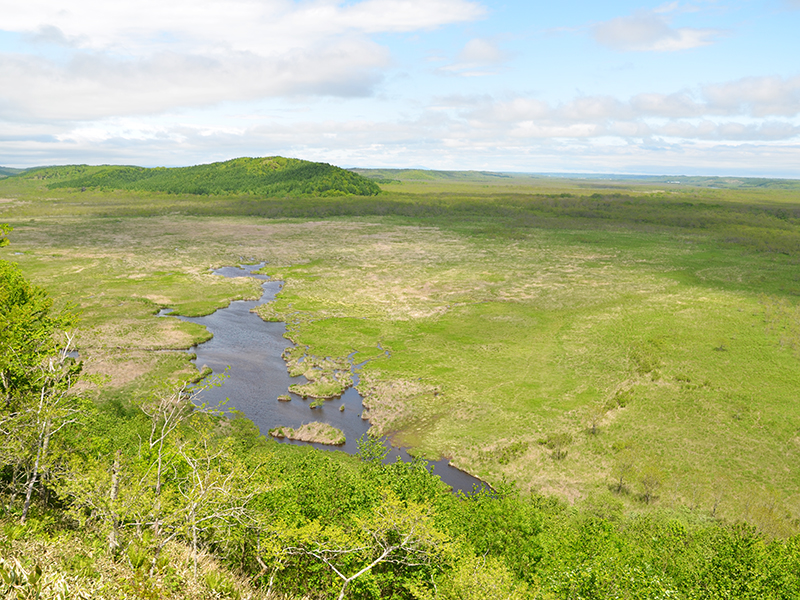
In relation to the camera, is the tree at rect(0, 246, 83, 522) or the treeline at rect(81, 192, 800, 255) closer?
the tree at rect(0, 246, 83, 522)

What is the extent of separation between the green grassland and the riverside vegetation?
1.30ft

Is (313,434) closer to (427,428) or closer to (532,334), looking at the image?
(427,428)

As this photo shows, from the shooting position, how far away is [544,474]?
3869 centimetres

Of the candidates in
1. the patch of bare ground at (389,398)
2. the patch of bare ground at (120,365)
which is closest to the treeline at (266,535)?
the patch of bare ground at (389,398)

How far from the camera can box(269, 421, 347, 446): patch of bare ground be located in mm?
42594

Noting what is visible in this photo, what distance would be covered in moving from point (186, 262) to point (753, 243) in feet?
471

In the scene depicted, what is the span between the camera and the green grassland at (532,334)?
40.4 metres

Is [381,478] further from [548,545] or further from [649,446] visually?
[649,446]

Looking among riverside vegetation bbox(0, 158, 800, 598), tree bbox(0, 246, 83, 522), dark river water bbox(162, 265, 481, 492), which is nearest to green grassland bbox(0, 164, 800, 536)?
riverside vegetation bbox(0, 158, 800, 598)

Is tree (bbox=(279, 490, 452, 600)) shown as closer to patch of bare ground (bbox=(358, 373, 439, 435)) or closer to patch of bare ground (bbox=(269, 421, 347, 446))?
patch of bare ground (bbox=(269, 421, 347, 446))

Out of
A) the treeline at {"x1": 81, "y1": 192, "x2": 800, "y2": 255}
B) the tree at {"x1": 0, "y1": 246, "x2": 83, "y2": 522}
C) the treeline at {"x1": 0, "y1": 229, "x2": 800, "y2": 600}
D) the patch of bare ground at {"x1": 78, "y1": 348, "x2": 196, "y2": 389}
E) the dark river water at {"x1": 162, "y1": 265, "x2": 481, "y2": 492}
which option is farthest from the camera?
the treeline at {"x1": 81, "y1": 192, "x2": 800, "y2": 255}

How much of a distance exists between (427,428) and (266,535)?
25.1 meters

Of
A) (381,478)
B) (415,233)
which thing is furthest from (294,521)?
(415,233)

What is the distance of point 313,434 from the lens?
4316 cm
